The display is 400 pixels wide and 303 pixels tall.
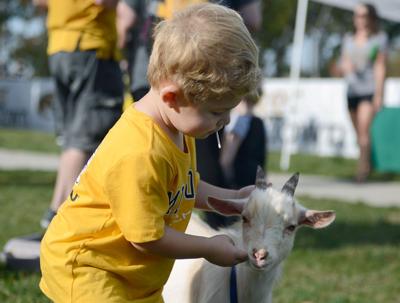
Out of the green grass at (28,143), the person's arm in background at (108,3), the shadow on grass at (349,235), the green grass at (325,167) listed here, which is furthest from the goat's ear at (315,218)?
the green grass at (28,143)

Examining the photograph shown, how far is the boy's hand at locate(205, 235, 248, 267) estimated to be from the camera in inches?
91.4

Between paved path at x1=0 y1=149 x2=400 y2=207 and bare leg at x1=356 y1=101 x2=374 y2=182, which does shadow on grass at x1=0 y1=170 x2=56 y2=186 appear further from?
bare leg at x1=356 y1=101 x2=374 y2=182

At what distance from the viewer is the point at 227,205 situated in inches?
105

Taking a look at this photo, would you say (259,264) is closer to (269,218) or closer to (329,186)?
(269,218)

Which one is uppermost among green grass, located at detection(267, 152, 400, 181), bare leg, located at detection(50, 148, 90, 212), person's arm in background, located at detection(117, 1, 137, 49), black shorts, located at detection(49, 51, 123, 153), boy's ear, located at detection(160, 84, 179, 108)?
boy's ear, located at detection(160, 84, 179, 108)

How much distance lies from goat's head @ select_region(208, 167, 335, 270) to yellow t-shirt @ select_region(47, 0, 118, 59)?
203cm

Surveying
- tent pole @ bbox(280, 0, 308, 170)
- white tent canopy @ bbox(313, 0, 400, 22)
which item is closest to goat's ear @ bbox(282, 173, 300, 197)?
tent pole @ bbox(280, 0, 308, 170)

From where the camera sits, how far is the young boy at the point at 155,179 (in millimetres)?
2105

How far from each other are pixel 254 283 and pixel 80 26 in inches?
86.8

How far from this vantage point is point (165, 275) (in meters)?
2.48

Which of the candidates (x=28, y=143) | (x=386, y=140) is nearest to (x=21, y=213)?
(x=386, y=140)

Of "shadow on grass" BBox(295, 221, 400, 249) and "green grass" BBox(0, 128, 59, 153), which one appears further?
"green grass" BBox(0, 128, 59, 153)

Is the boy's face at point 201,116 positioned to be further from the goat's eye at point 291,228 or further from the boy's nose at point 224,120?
the goat's eye at point 291,228

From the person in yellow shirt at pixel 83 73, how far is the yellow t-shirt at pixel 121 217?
195 centimetres
